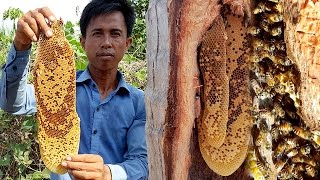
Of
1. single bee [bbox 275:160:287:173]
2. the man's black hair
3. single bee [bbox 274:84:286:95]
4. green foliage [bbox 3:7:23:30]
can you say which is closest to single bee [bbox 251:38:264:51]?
single bee [bbox 274:84:286:95]

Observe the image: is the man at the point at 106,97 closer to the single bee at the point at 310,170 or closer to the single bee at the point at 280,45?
the single bee at the point at 310,170

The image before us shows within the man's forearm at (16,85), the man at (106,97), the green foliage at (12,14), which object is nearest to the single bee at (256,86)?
the man at (106,97)

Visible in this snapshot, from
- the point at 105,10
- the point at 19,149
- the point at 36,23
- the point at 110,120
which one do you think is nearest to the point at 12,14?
the point at 19,149

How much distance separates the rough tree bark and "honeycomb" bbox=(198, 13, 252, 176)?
0.04 meters

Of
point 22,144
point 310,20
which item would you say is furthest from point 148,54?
point 22,144

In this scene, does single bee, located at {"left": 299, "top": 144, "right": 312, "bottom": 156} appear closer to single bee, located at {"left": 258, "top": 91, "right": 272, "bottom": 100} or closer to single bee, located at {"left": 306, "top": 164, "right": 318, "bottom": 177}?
single bee, located at {"left": 306, "top": 164, "right": 318, "bottom": 177}

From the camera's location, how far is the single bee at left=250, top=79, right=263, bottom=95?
4.31ft

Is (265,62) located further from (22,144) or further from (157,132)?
(22,144)

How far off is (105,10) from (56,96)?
Answer: 92cm

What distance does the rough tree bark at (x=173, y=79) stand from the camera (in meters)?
1.21

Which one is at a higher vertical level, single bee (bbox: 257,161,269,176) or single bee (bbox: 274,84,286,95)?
single bee (bbox: 274,84,286,95)

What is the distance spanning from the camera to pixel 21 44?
1.88 m

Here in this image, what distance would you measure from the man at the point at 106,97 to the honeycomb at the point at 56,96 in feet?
1.58

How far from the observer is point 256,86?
4.33ft
